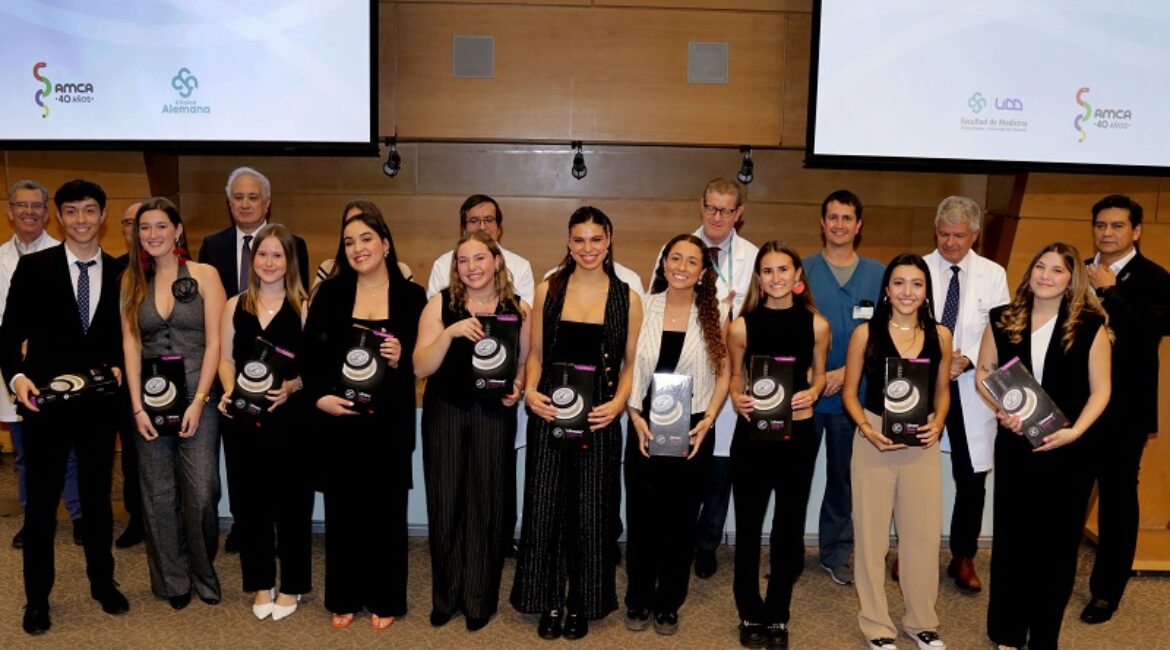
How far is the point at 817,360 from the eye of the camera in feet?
11.6

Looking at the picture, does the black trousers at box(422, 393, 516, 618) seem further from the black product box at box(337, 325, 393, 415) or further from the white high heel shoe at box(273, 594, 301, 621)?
the white high heel shoe at box(273, 594, 301, 621)

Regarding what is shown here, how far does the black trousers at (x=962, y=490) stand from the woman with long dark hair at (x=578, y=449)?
4.78 ft

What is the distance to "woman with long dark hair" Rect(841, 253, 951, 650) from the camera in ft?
11.4

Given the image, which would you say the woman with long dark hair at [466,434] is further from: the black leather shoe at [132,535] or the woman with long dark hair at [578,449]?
the black leather shoe at [132,535]

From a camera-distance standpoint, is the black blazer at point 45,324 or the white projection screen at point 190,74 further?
the white projection screen at point 190,74

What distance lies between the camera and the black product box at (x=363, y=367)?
3.48 meters

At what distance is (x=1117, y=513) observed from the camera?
3.94 metres

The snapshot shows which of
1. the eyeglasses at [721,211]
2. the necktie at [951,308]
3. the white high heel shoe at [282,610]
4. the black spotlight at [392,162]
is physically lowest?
the white high heel shoe at [282,610]

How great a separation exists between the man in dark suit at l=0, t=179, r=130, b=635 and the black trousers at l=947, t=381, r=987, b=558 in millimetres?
3306

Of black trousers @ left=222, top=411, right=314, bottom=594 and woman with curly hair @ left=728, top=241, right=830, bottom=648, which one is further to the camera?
black trousers @ left=222, top=411, right=314, bottom=594

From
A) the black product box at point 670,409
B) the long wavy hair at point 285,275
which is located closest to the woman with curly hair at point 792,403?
the black product box at point 670,409

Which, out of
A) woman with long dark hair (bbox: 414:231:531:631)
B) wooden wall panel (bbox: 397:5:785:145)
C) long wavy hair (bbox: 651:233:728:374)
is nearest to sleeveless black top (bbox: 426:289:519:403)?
woman with long dark hair (bbox: 414:231:531:631)

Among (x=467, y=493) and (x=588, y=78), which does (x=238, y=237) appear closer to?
(x=467, y=493)

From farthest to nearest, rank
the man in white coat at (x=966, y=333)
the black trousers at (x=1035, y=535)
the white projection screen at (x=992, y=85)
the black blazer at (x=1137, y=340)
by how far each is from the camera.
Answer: the white projection screen at (x=992, y=85) → the man in white coat at (x=966, y=333) → the black blazer at (x=1137, y=340) → the black trousers at (x=1035, y=535)
